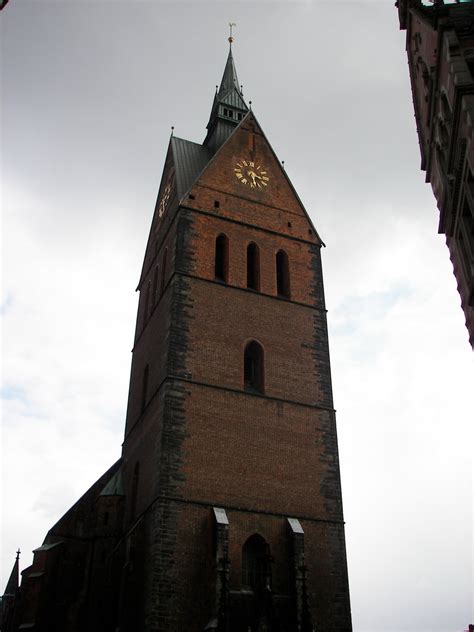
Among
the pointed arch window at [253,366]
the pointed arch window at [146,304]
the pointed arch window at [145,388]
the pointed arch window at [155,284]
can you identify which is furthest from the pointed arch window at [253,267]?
the pointed arch window at [145,388]

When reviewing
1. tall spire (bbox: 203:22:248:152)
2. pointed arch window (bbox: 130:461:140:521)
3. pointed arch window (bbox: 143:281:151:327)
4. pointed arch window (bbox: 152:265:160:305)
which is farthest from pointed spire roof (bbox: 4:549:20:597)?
tall spire (bbox: 203:22:248:152)

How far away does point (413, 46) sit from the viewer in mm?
18406

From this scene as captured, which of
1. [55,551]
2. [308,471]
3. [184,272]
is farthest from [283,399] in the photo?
[55,551]

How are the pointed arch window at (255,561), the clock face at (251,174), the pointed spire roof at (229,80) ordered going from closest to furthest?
the pointed arch window at (255,561) → the clock face at (251,174) → the pointed spire roof at (229,80)

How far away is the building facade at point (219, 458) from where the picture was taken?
62.2ft

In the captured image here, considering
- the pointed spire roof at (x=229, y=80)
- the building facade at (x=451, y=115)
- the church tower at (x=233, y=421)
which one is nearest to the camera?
the building facade at (x=451, y=115)

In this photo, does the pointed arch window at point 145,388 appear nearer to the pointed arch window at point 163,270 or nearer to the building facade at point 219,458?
the building facade at point 219,458

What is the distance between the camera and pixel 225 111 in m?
37.3

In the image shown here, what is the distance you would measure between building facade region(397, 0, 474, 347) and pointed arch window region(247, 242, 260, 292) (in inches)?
375

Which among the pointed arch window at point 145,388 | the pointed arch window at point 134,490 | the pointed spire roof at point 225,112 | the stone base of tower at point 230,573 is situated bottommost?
the stone base of tower at point 230,573

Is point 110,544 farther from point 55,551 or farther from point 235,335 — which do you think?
point 235,335

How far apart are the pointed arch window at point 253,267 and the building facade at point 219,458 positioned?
0.18ft

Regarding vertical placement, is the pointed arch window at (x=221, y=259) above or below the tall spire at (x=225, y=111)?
below

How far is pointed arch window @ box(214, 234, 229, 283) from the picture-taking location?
25916 mm
